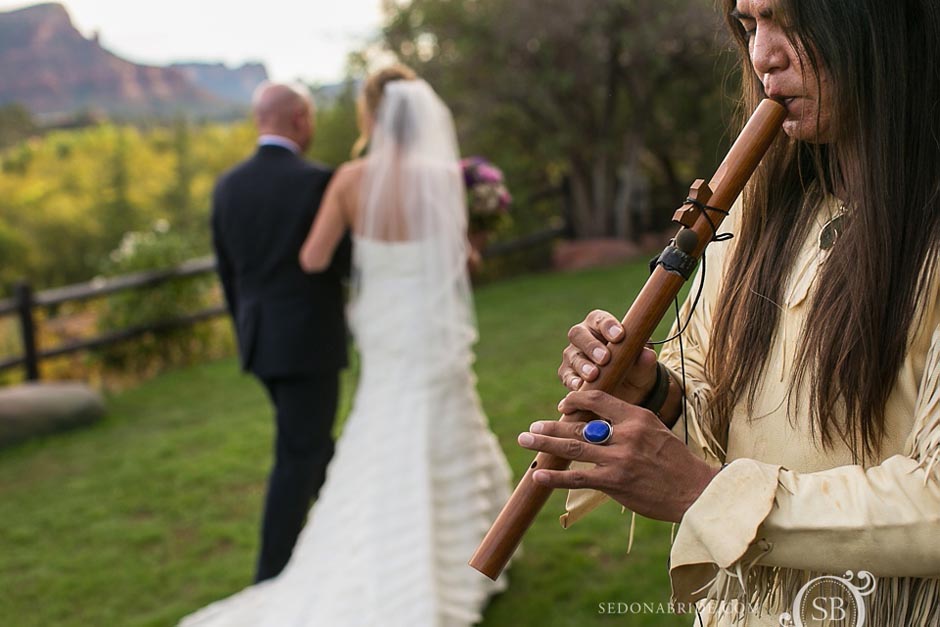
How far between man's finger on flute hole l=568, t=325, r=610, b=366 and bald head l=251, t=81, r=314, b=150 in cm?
338

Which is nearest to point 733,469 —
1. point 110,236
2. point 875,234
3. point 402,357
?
point 875,234

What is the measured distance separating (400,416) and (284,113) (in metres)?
1.59

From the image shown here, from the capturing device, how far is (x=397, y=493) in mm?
3932

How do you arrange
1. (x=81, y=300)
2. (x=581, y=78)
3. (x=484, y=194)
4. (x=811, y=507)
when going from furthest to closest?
(x=581, y=78) < (x=81, y=300) < (x=484, y=194) < (x=811, y=507)

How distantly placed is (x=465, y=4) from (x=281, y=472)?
10.9 m

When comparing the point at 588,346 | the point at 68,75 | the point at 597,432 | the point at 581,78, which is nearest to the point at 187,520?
the point at 588,346

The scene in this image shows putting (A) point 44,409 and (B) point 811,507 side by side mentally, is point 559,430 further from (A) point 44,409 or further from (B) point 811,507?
(A) point 44,409

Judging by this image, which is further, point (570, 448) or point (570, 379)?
point (570, 379)

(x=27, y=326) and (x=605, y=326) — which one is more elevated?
(x=605, y=326)

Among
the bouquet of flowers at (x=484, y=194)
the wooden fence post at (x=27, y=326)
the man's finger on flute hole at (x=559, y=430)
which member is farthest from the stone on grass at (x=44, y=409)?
the man's finger on flute hole at (x=559, y=430)

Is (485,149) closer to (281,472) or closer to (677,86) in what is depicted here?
(677,86)

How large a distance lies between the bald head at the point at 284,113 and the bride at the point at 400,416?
29 centimetres

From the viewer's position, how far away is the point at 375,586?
11.6 feet

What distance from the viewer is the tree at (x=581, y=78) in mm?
13203
